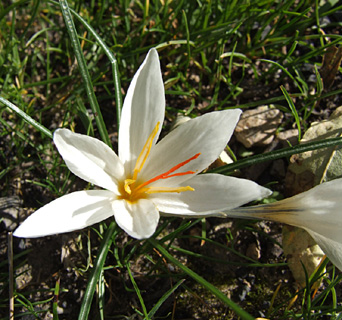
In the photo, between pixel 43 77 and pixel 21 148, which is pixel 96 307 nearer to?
pixel 21 148

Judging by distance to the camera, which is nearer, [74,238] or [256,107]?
[74,238]

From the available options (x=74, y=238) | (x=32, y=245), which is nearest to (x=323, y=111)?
(x=74, y=238)

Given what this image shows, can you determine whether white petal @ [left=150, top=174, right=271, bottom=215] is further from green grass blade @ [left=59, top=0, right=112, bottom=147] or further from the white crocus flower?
green grass blade @ [left=59, top=0, right=112, bottom=147]

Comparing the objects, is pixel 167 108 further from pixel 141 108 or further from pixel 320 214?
pixel 320 214

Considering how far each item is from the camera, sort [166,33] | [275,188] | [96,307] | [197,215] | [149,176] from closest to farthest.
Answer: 1. [197,215]
2. [149,176]
3. [96,307]
4. [275,188]
5. [166,33]

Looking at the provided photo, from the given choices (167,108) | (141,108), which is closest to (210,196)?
(141,108)

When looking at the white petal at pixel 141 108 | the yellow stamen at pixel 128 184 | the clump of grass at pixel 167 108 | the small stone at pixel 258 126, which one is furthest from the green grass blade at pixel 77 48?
the small stone at pixel 258 126

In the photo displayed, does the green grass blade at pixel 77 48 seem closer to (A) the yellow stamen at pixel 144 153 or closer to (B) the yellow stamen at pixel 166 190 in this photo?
(A) the yellow stamen at pixel 144 153
